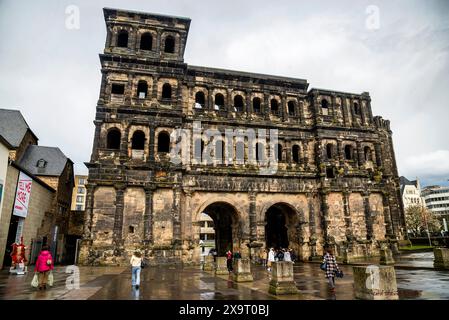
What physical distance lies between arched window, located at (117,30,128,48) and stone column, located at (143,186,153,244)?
11924mm

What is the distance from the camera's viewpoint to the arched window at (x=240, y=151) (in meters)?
22.2

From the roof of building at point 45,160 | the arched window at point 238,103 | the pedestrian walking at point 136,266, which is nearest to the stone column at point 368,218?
the arched window at point 238,103

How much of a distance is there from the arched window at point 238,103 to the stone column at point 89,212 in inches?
497

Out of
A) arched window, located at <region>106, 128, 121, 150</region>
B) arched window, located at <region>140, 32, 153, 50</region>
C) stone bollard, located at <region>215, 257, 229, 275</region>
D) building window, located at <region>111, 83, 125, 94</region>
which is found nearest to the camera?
stone bollard, located at <region>215, 257, 229, 275</region>

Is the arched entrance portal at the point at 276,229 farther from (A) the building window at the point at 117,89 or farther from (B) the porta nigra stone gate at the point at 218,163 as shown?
(A) the building window at the point at 117,89

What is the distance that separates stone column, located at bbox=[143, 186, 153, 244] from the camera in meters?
18.4

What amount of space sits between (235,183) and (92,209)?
9.88 metres

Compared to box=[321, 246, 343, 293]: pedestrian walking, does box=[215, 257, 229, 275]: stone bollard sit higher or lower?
lower

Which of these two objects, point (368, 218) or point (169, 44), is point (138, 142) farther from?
point (368, 218)

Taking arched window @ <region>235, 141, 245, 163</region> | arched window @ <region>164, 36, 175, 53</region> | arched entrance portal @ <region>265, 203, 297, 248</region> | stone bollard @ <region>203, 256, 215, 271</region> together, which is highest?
arched window @ <region>164, 36, 175, 53</region>

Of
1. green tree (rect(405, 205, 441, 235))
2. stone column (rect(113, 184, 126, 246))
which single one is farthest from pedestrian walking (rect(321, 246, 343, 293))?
green tree (rect(405, 205, 441, 235))

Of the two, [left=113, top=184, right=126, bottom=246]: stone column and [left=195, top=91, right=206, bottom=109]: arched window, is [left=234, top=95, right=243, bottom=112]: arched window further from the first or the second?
[left=113, top=184, right=126, bottom=246]: stone column

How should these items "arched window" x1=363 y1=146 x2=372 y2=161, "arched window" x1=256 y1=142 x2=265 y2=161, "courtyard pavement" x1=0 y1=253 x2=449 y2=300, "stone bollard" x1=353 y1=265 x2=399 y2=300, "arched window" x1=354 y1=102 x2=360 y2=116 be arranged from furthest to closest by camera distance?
"arched window" x1=354 y1=102 x2=360 y2=116 → "arched window" x1=363 y1=146 x2=372 y2=161 → "arched window" x1=256 y1=142 x2=265 y2=161 → "courtyard pavement" x1=0 y1=253 x2=449 y2=300 → "stone bollard" x1=353 y1=265 x2=399 y2=300
